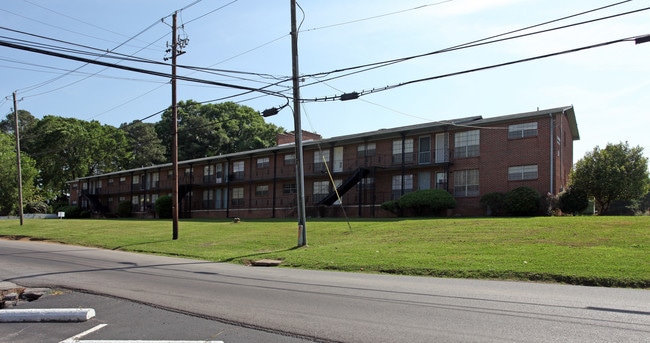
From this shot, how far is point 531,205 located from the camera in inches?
1061

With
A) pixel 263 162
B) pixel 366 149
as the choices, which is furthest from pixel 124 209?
pixel 366 149

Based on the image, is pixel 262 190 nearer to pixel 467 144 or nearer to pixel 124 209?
pixel 467 144

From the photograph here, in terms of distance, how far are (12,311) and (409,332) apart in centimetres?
628

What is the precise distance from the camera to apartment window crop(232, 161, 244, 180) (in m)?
48.8

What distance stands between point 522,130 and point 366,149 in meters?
11.9

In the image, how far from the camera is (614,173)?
26625mm

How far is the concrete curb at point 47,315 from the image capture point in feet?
25.5

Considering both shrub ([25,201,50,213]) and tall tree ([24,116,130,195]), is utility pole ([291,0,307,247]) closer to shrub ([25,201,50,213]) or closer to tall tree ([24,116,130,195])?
tall tree ([24,116,130,195])

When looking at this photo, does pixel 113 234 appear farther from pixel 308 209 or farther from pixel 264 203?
pixel 264 203

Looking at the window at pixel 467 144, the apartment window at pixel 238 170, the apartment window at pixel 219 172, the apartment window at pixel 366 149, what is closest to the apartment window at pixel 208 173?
the apartment window at pixel 219 172

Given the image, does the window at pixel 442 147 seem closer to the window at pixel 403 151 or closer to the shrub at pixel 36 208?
the window at pixel 403 151

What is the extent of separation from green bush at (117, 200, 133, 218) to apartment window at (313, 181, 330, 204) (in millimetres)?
29399

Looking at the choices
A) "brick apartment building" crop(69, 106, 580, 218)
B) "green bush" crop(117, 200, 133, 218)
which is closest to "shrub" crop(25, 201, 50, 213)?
"green bush" crop(117, 200, 133, 218)

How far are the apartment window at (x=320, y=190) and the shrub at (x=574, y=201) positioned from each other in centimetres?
1833
